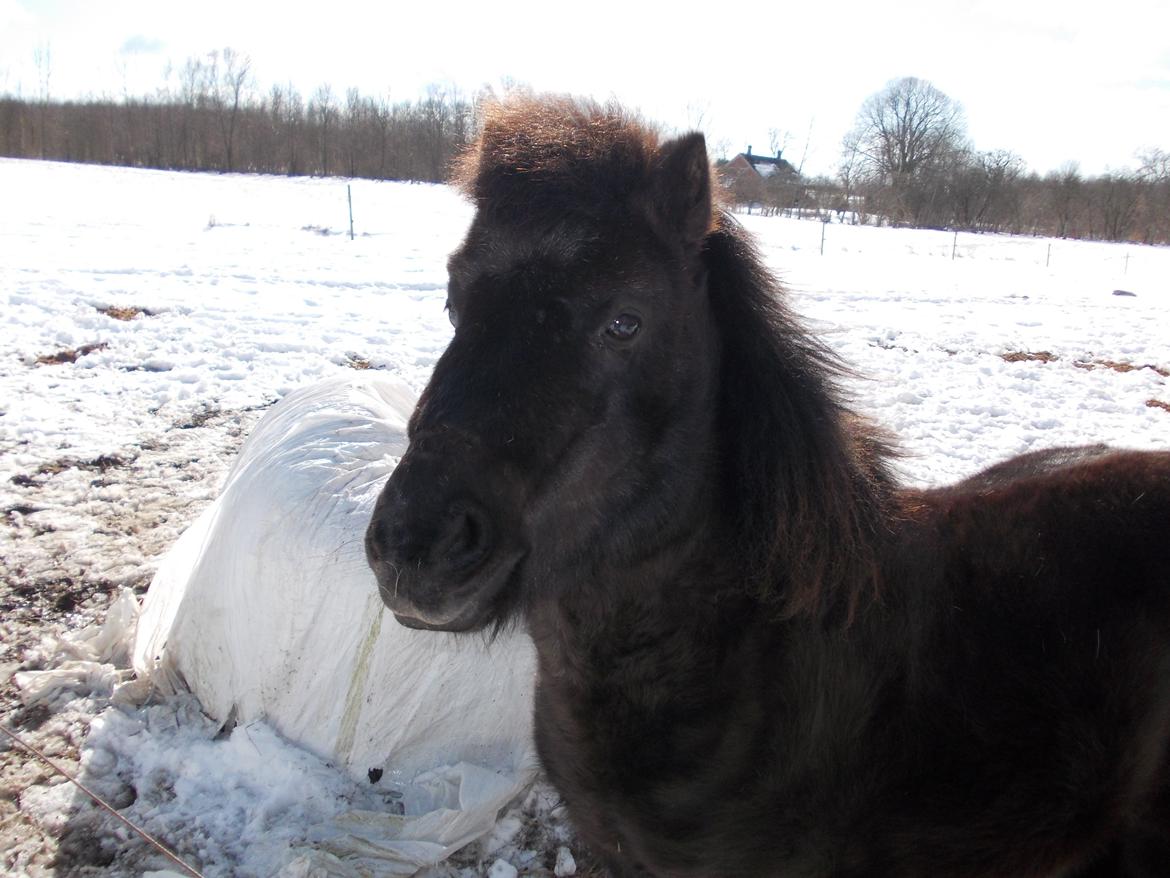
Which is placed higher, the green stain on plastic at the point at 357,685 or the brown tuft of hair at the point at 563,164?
the brown tuft of hair at the point at 563,164

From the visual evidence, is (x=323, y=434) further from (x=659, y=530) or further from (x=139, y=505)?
(x=659, y=530)

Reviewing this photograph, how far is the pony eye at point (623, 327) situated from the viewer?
185cm

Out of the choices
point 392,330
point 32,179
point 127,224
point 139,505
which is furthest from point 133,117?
point 139,505

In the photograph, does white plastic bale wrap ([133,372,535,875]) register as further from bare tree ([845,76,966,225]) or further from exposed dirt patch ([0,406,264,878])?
bare tree ([845,76,966,225])

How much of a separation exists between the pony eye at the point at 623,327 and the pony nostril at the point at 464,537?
1.79 ft

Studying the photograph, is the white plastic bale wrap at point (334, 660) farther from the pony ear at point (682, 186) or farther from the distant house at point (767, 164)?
the distant house at point (767, 164)

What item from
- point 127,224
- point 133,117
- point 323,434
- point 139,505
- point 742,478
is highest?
point 133,117

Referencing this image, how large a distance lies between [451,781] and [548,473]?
6.16 feet

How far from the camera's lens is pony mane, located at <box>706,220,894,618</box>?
1963mm

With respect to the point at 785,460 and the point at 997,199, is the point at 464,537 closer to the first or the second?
the point at 785,460

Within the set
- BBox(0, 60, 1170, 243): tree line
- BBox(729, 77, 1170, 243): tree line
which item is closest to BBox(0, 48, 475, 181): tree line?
BBox(0, 60, 1170, 243): tree line

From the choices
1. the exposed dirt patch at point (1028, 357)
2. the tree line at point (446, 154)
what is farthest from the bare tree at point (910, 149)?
the exposed dirt patch at point (1028, 357)

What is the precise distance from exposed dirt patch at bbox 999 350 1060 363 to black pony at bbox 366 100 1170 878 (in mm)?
9417

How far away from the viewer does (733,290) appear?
2.12 meters
